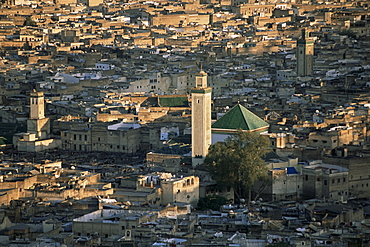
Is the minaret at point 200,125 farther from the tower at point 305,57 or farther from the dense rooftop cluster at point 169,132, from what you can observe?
the tower at point 305,57

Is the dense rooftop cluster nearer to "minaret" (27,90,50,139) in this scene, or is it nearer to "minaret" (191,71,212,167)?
"minaret" (27,90,50,139)

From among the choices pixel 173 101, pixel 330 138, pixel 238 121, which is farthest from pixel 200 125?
pixel 173 101

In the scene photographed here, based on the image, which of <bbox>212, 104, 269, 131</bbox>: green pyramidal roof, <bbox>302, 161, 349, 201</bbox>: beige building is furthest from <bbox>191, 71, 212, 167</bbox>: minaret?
<bbox>302, 161, 349, 201</bbox>: beige building

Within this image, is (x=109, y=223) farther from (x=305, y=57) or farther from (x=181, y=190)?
(x=305, y=57)

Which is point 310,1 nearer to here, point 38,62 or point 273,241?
point 38,62

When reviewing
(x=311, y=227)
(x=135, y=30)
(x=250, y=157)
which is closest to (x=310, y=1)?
(x=135, y=30)

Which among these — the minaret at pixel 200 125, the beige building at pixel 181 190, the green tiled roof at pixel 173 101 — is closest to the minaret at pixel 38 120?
the green tiled roof at pixel 173 101
